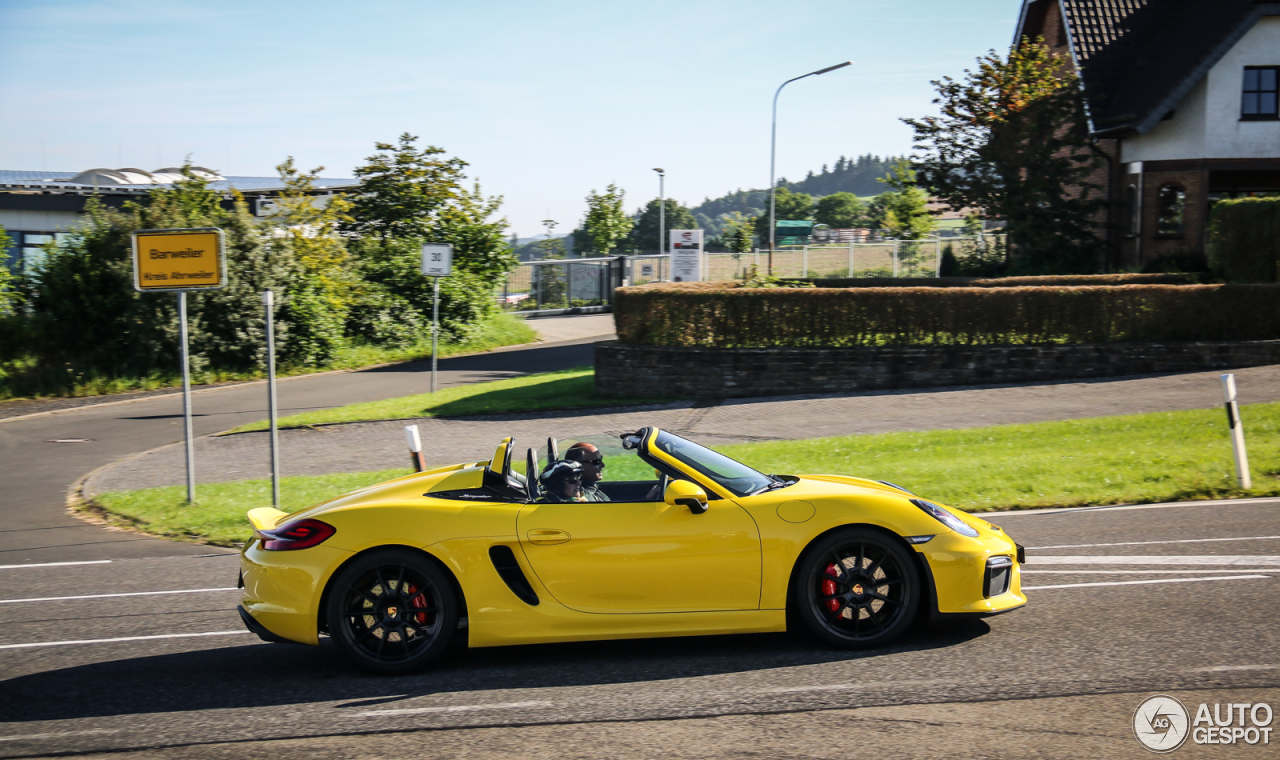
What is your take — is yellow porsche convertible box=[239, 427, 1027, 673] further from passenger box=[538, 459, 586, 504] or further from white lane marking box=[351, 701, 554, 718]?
white lane marking box=[351, 701, 554, 718]

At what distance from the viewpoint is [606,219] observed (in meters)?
50.2

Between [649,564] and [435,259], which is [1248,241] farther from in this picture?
[649,564]

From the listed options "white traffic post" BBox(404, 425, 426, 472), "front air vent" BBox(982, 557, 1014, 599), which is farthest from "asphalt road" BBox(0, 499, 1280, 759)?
"white traffic post" BBox(404, 425, 426, 472)

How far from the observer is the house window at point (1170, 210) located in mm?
28312

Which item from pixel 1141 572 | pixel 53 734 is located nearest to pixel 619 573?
pixel 53 734

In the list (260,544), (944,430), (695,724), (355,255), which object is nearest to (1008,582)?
(695,724)

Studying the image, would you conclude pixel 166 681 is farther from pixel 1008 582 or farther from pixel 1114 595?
pixel 1114 595

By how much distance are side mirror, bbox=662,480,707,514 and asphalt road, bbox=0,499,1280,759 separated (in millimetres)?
851

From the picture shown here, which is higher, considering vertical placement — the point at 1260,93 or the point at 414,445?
A: the point at 1260,93

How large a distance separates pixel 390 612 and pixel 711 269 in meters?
37.3

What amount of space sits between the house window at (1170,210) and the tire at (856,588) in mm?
26946

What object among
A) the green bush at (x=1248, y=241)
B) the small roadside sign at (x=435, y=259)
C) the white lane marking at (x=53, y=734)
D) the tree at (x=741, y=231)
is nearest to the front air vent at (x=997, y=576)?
the white lane marking at (x=53, y=734)

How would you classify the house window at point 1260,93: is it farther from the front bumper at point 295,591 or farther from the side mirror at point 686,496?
the front bumper at point 295,591

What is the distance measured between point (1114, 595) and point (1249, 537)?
2.30 meters
